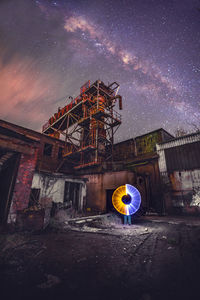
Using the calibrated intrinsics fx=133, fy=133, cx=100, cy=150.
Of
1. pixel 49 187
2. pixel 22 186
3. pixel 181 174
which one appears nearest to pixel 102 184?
pixel 49 187

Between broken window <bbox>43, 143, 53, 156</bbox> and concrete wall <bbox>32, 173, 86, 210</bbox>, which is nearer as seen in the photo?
concrete wall <bbox>32, 173, 86, 210</bbox>

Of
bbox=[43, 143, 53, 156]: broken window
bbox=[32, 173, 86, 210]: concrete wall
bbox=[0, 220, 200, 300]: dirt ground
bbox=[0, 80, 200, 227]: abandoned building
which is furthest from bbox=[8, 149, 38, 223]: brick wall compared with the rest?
bbox=[43, 143, 53, 156]: broken window

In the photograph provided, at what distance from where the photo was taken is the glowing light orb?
7.36 meters

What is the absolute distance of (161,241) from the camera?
4656mm

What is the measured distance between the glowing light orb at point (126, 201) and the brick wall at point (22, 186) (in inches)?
185

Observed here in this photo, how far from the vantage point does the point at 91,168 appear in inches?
644

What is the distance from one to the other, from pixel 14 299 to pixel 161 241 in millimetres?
4439

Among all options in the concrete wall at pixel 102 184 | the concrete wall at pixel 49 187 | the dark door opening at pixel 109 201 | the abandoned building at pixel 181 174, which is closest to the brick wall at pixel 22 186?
the concrete wall at pixel 49 187

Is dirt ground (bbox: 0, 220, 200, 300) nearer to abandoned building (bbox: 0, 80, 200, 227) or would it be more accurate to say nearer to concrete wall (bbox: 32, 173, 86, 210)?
abandoned building (bbox: 0, 80, 200, 227)

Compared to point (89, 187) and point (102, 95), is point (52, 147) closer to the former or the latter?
point (89, 187)

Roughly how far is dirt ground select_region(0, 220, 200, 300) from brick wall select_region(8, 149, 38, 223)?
5.12 ft

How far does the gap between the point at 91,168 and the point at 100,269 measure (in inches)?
530

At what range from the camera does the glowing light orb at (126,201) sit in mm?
7355

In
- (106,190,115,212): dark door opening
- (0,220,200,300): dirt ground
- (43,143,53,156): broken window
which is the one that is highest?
(43,143,53,156): broken window
